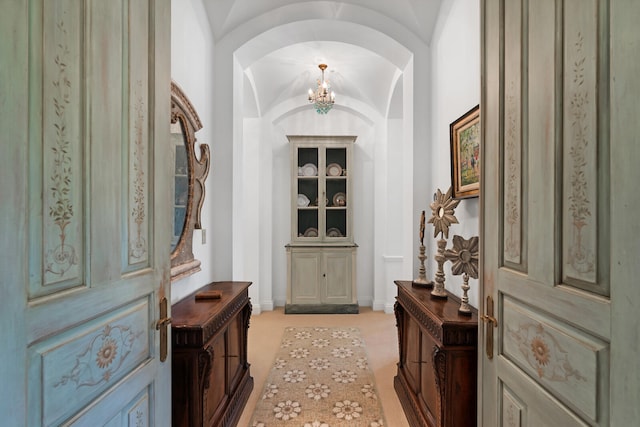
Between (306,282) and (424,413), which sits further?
(306,282)

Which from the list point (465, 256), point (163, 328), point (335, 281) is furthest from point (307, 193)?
point (163, 328)

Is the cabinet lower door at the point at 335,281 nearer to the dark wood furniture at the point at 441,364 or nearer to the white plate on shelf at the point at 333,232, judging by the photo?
the white plate on shelf at the point at 333,232

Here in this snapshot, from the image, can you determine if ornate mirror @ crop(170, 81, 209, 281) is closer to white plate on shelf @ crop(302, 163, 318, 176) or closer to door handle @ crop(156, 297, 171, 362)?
door handle @ crop(156, 297, 171, 362)

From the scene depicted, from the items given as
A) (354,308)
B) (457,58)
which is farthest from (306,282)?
(457,58)

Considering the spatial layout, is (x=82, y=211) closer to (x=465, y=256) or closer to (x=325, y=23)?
(x=465, y=256)

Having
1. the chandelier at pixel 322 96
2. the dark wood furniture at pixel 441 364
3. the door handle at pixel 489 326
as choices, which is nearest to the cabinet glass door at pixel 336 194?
the chandelier at pixel 322 96

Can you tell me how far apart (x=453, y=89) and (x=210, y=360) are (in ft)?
7.33

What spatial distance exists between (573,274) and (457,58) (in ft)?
5.88

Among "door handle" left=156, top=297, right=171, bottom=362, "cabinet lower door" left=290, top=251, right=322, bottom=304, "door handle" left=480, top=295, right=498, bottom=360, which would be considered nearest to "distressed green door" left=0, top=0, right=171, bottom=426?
"door handle" left=156, top=297, right=171, bottom=362

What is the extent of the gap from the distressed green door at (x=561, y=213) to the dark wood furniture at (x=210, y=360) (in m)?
1.28

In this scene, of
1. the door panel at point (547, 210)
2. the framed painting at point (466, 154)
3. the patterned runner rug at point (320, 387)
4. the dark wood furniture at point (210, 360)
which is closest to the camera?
the door panel at point (547, 210)

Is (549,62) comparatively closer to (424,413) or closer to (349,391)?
(424,413)

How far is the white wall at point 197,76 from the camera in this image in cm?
203

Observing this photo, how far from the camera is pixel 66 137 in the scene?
811 millimetres
